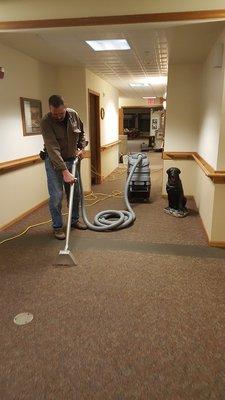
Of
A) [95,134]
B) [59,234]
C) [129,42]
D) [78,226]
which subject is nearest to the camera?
[59,234]

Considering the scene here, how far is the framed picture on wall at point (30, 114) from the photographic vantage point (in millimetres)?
3924

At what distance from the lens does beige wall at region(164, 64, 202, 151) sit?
174 inches

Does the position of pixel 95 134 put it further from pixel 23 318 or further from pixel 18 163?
pixel 23 318

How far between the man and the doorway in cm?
261

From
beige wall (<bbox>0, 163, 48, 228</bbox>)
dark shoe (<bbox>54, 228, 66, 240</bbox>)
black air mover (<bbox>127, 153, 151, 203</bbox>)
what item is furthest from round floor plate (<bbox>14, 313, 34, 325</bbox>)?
black air mover (<bbox>127, 153, 151, 203</bbox>)

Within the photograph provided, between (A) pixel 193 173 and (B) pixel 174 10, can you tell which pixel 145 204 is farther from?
(B) pixel 174 10

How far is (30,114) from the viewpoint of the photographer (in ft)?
13.6

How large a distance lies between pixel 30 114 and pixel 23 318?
9.87 ft

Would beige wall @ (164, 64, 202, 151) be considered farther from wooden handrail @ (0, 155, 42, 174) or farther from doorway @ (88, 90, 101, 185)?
wooden handrail @ (0, 155, 42, 174)

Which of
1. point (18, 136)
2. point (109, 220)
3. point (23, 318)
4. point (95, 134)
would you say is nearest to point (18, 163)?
point (18, 136)

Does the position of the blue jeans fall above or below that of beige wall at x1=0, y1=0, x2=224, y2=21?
below

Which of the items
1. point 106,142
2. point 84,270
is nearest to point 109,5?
point 84,270

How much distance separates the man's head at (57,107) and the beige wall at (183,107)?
2172 mm

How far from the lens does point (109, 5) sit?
7.66 ft
